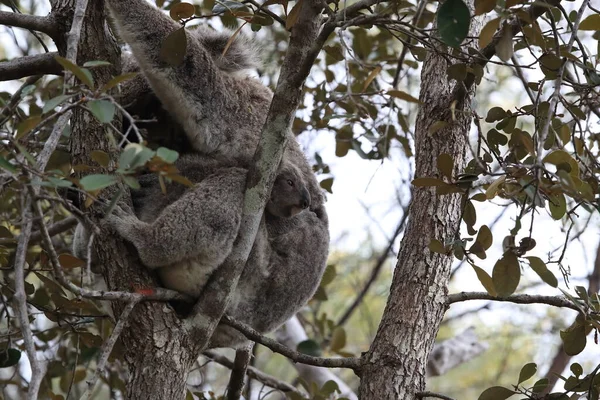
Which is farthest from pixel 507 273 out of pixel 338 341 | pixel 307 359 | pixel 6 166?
pixel 338 341

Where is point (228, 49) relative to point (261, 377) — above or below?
above

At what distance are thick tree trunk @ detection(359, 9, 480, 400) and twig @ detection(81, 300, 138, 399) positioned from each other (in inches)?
43.2

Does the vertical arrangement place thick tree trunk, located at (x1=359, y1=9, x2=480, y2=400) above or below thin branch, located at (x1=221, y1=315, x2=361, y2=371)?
above

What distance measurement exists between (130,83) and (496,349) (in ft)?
26.0

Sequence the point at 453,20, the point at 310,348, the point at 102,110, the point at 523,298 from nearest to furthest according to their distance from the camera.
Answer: the point at 102,110, the point at 453,20, the point at 523,298, the point at 310,348

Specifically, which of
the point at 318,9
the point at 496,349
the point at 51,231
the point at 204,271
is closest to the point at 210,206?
the point at 204,271

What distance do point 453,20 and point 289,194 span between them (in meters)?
1.53

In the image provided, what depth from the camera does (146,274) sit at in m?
3.12

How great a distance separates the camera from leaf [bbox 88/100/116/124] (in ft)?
6.70

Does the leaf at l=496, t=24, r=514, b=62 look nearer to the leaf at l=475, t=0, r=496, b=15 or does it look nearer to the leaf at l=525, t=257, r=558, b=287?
the leaf at l=475, t=0, r=496, b=15

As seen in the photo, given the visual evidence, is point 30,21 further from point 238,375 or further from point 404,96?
point 238,375

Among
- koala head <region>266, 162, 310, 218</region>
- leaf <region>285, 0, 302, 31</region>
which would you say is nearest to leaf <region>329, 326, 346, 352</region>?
koala head <region>266, 162, 310, 218</region>

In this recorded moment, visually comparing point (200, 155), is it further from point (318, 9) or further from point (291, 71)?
point (318, 9)

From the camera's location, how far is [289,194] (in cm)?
358
